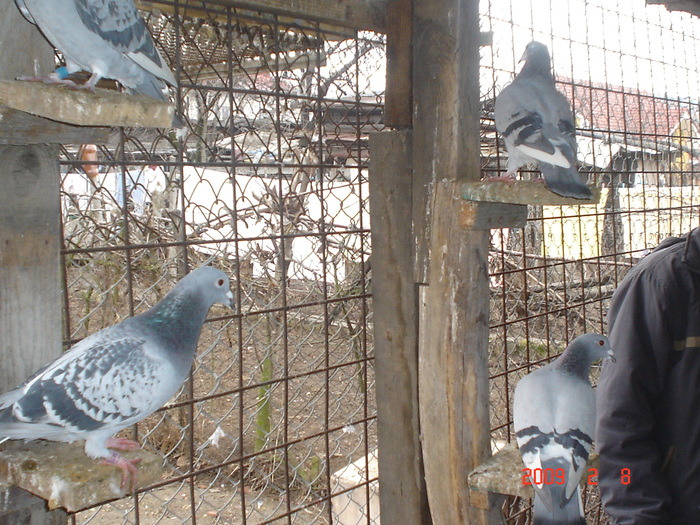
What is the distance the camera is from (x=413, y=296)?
2.04m

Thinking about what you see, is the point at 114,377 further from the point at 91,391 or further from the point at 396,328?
the point at 396,328

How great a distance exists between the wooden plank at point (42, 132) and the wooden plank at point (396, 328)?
3.41ft

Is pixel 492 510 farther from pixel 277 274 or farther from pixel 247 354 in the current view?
pixel 247 354

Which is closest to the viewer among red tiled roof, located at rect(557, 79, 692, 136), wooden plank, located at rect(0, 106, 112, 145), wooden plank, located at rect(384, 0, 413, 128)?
wooden plank, located at rect(0, 106, 112, 145)

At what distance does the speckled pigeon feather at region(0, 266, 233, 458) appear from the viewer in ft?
3.91

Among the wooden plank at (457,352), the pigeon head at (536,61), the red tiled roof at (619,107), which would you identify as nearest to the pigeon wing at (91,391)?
the wooden plank at (457,352)

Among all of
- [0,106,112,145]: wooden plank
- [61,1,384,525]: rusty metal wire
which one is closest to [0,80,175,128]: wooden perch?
[0,106,112,145]: wooden plank

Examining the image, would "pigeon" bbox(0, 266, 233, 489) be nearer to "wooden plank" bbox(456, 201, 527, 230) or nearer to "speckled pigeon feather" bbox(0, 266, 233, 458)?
"speckled pigeon feather" bbox(0, 266, 233, 458)

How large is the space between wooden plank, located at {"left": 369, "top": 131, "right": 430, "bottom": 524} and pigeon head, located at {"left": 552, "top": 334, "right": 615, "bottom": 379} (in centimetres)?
51

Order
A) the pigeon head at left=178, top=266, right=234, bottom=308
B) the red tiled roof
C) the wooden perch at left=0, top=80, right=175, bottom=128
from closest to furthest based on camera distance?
the wooden perch at left=0, top=80, right=175, bottom=128
the pigeon head at left=178, top=266, right=234, bottom=308
the red tiled roof

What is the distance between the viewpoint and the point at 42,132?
3.76 ft

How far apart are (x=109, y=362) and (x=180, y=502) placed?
3041 mm

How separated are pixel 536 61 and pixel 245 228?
2.03m

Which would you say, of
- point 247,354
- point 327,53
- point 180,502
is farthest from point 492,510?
point 247,354
